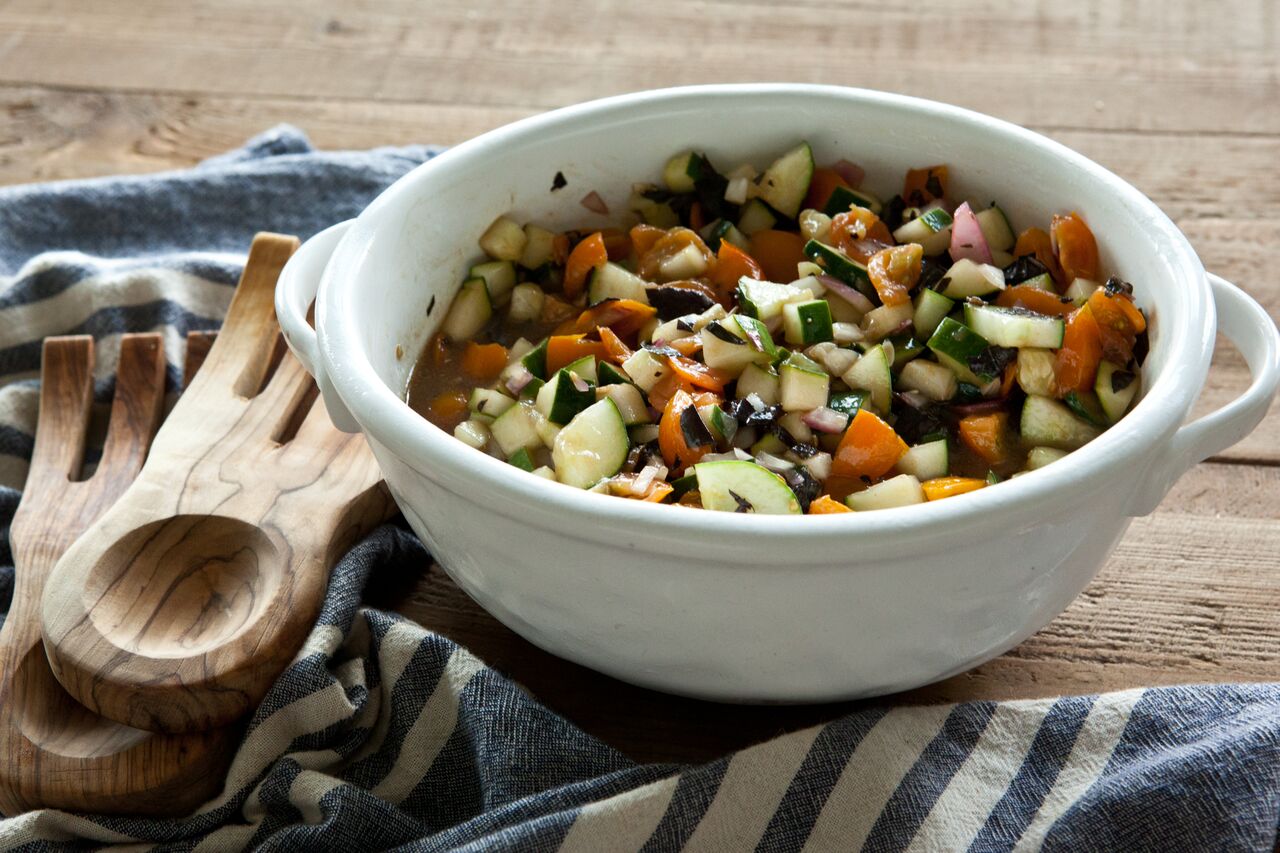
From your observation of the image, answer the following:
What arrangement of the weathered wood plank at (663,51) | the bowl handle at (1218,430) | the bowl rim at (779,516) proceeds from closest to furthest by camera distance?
the bowl rim at (779,516) → the bowl handle at (1218,430) → the weathered wood plank at (663,51)

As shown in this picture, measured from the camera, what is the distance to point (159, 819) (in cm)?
143

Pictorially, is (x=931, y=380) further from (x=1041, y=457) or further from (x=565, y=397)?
(x=565, y=397)

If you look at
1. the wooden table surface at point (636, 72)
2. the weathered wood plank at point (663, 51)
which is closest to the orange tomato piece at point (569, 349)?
the wooden table surface at point (636, 72)

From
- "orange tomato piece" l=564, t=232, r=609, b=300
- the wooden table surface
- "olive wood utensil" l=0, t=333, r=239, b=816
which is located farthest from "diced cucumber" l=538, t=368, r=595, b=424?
the wooden table surface

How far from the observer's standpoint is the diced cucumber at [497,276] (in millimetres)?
1759

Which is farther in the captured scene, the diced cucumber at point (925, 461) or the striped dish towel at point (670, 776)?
the diced cucumber at point (925, 461)

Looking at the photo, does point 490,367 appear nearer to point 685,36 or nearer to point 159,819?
point 159,819

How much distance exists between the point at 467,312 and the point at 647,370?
0.32 metres

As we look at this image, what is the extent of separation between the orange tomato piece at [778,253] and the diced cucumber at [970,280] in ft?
0.69

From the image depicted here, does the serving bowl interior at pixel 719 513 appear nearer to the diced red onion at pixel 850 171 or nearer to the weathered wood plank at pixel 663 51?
the diced red onion at pixel 850 171

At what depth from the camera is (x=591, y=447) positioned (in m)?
1.42

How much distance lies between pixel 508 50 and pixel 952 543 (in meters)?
1.90

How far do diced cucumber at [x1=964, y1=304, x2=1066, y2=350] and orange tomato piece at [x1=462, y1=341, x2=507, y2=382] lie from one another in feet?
Result: 1.78

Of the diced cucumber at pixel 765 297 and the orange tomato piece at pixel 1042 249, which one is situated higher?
the orange tomato piece at pixel 1042 249
